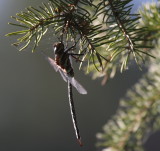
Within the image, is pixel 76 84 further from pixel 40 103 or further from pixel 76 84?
pixel 40 103

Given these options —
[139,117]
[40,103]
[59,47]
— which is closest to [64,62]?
[59,47]

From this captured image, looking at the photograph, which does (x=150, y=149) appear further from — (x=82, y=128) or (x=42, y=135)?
(x=42, y=135)

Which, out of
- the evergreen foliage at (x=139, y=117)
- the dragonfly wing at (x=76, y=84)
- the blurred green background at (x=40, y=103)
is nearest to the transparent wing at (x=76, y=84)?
the dragonfly wing at (x=76, y=84)

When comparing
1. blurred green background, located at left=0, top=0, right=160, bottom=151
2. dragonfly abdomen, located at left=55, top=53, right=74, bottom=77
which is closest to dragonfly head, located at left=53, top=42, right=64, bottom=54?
dragonfly abdomen, located at left=55, top=53, right=74, bottom=77

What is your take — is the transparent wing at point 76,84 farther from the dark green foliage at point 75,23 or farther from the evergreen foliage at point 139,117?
the evergreen foliage at point 139,117

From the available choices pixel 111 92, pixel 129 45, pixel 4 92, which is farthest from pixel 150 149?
pixel 129 45

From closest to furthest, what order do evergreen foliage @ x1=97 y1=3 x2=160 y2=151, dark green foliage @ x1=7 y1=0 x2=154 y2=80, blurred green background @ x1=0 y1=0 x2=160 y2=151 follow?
dark green foliage @ x1=7 y1=0 x2=154 y2=80 < evergreen foliage @ x1=97 y1=3 x2=160 y2=151 < blurred green background @ x1=0 y1=0 x2=160 y2=151

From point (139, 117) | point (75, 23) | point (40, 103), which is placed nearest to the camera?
point (75, 23)

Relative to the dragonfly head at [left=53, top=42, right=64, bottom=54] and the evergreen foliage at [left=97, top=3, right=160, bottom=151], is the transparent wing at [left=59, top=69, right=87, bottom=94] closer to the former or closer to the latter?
the dragonfly head at [left=53, top=42, right=64, bottom=54]
